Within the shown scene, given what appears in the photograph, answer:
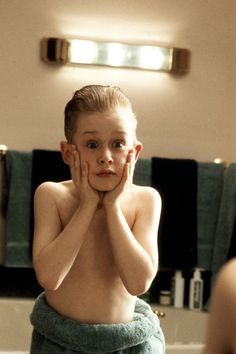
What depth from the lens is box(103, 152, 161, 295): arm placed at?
42.2 inches

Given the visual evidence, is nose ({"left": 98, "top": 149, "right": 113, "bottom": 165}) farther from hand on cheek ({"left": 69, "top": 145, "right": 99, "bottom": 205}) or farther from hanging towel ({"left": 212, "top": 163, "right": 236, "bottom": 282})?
A: hanging towel ({"left": 212, "top": 163, "right": 236, "bottom": 282})

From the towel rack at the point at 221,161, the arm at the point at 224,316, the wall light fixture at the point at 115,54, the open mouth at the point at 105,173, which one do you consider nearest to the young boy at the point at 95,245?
the open mouth at the point at 105,173

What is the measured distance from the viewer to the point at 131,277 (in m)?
1.07

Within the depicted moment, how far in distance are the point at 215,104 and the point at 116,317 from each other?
5.23ft

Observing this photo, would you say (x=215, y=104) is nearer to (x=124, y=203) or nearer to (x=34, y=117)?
(x=34, y=117)

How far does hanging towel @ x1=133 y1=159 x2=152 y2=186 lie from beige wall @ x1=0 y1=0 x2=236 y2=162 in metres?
0.08

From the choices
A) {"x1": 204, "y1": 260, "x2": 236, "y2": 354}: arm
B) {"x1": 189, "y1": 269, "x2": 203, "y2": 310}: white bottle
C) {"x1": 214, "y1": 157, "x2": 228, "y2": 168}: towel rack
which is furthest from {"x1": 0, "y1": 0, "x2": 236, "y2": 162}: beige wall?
{"x1": 204, "y1": 260, "x2": 236, "y2": 354}: arm

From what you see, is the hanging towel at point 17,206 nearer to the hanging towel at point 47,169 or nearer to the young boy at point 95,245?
the hanging towel at point 47,169

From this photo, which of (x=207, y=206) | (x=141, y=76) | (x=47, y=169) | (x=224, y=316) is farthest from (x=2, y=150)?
(x=224, y=316)

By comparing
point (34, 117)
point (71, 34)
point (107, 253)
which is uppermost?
point (71, 34)

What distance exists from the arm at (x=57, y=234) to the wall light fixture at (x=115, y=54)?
1.32 metres

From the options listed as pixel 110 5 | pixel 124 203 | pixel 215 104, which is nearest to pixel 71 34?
pixel 110 5

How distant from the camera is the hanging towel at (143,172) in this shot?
7.97 feet

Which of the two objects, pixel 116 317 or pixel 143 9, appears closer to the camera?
pixel 116 317
